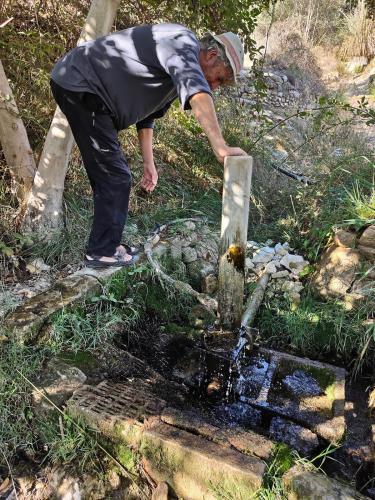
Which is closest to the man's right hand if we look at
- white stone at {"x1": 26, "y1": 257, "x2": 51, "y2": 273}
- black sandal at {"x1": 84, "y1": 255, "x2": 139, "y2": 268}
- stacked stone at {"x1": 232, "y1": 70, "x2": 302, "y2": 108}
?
black sandal at {"x1": 84, "y1": 255, "x2": 139, "y2": 268}

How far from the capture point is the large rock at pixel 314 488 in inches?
63.4

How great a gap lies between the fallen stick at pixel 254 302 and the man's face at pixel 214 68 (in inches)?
60.8

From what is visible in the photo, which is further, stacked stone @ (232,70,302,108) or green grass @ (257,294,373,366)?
stacked stone @ (232,70,302,108)

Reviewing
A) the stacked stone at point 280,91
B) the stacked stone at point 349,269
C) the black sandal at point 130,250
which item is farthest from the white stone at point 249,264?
the stacked stone at point 280,91

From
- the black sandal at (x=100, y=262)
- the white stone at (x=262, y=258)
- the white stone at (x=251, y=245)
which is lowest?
the white stone at (x=262, y=258)

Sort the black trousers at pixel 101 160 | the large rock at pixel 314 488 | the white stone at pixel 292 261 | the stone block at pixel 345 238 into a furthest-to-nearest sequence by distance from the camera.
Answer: the white stone at pixel 292 261
the stone block at pixel 345 238
the black trousers at pixel 101 160
the large rock at pixel 314 488

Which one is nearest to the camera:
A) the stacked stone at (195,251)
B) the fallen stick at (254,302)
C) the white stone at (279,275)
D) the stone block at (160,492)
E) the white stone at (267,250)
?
the stone block at (160,492)

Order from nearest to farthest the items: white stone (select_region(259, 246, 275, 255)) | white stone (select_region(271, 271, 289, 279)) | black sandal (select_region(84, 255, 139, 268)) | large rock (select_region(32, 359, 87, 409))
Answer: large rock (select_region(32, 359, 87, 409)), black sandal (select_region(84, 255, 139, 268)), white stone (select_region(271, 271, 289, 279)), white stone (select_region(259, 246, 275, 255))

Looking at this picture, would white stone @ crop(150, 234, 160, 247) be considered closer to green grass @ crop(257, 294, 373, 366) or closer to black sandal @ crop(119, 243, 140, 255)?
black sandal @ crop(119, 243, 140, 255)

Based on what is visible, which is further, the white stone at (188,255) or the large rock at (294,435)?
the white stone at (188,255)

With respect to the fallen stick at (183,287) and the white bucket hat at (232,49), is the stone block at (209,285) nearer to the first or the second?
the fallen stick at (183,287)

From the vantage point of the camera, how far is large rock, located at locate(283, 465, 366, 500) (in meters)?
1.61

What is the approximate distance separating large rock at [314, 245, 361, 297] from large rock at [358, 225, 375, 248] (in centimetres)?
10

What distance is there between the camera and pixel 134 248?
310 cm
